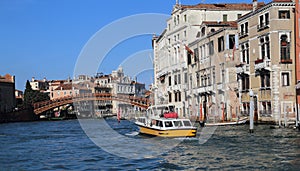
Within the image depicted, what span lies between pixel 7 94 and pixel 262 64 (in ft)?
125

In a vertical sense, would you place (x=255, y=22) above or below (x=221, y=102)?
above

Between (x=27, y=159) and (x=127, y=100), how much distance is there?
4056 cm

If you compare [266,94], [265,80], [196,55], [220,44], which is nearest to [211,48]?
[220,44]

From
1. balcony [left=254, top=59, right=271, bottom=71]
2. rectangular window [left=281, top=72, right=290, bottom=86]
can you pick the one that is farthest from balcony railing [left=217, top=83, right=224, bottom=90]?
rectangular window [left=281, top=72, right=290, bottom=86]

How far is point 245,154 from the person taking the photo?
14.1m

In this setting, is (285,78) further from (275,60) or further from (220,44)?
(220,44)

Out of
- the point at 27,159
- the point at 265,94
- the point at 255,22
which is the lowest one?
the point at 27,159

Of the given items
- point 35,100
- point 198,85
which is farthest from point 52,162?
point 35,100

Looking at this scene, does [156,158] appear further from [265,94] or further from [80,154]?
[265,94]

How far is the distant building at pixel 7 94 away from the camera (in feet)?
185

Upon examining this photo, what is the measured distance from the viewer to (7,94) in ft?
188

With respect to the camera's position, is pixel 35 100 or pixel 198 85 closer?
pixel 198 85

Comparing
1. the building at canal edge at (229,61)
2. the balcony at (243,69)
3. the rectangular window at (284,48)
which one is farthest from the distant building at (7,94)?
the rectangular window at (284,48)

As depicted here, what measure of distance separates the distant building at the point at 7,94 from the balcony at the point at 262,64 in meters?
35.1
